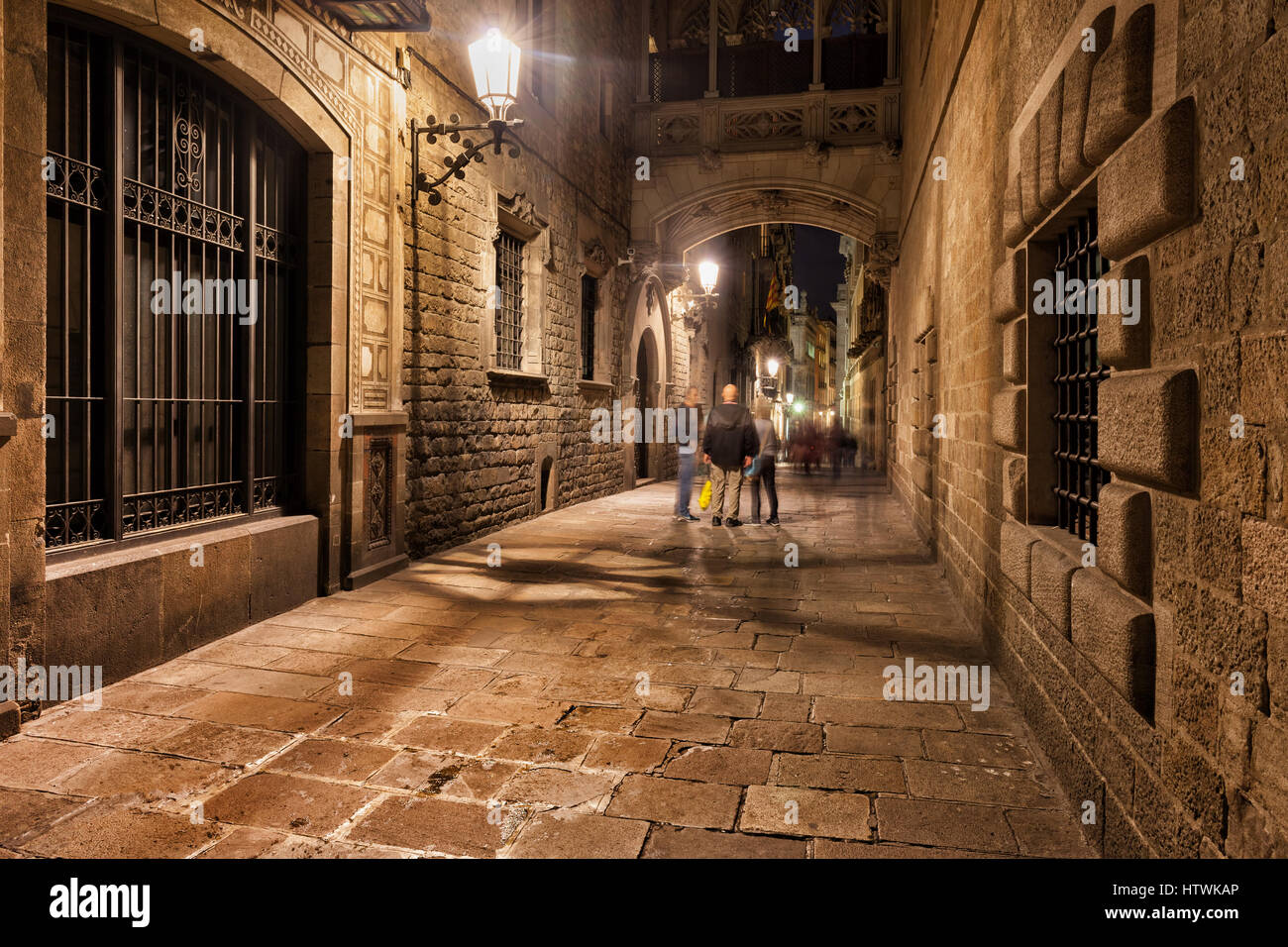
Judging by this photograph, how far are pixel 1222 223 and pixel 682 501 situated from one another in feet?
29.2

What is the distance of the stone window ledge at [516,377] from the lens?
29.3 feet

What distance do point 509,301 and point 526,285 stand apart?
1.79 feet

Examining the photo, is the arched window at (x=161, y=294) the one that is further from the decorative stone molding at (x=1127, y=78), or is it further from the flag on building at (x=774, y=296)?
the flag on building at (x=774, y=296)

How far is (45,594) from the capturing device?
3615mm

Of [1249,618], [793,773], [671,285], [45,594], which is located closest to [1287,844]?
[1249,618]

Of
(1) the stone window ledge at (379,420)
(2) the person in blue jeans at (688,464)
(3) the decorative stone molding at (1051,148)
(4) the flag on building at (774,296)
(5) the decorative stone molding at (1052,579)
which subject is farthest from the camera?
(4) the flag on building at (774,296)

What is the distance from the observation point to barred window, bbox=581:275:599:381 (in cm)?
1280

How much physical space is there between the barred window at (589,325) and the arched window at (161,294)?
7.11 m

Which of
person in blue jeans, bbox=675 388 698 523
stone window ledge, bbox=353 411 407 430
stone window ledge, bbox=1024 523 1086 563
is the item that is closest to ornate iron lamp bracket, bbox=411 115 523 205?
stone window ledge, bbox=353 411 407 430

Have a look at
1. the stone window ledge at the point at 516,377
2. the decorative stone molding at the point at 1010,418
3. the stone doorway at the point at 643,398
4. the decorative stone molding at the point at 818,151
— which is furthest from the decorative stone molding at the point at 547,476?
the decorative stone molding at the point at 818,151

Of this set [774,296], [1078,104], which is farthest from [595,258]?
[774,296]

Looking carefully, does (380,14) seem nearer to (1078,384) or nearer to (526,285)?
(526,285)

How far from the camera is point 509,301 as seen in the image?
32.3 feet

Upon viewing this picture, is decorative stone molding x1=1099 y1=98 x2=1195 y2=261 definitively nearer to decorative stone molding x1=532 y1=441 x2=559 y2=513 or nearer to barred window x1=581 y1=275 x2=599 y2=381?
decorative stone molding x1=532 y1=441 x2=559 y2=513
